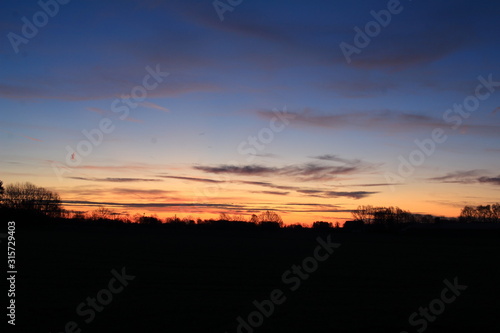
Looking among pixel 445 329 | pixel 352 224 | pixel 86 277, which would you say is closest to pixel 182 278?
pixel 86 277

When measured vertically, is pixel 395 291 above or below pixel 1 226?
below

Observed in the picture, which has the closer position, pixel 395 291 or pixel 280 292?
pixel 280 292

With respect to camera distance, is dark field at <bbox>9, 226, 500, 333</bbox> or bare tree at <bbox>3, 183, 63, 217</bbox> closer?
dark field at <bbox>9, 226, 500, 333</bbox>

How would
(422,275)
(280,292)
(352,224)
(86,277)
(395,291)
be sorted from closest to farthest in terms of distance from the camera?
(280,292) < (395,291) < (86,277) < (422,275) < (352,224)

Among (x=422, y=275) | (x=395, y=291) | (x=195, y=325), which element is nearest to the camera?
(x=195, y=325)

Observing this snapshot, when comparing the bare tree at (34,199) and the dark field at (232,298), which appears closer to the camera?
the dark field at (232,298)

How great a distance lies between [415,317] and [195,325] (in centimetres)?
791

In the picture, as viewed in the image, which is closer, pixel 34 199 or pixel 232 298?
pixel 232 298

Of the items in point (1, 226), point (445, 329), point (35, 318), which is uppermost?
point (1, 226)

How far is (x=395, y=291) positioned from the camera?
2211 centimetres

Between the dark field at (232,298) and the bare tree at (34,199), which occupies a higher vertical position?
the bare tree at (34,199)

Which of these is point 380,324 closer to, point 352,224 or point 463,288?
point 463,288

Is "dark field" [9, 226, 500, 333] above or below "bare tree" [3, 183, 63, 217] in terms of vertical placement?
below

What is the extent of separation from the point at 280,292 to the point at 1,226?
337 feet
